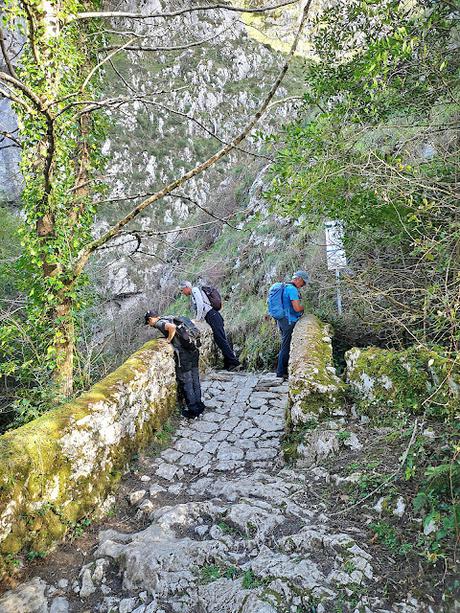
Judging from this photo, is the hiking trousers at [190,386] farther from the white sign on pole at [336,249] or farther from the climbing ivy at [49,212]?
the white sign on pole at [336,249]

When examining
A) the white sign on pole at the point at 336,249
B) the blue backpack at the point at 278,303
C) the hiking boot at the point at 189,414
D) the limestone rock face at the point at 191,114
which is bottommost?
the hiking boot at the point at 189,414

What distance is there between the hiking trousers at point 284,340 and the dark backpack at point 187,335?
1.89 meters

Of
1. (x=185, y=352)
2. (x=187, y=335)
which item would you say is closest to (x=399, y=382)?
(x=187, y=335)

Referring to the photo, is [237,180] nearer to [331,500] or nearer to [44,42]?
[44,42]

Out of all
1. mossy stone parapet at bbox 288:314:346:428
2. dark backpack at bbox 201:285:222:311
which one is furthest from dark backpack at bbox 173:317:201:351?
dark backpack at bbox 201:285:222:311

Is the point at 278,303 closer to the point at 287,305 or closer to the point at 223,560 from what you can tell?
the point at 287,305

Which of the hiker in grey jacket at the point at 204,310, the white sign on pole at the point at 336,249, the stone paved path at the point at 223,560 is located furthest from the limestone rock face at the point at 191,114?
the stone paved path at the point at 223,560

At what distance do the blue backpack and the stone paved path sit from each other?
11.4 feet

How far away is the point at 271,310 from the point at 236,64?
4237 cm

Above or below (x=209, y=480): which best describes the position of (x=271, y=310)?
above

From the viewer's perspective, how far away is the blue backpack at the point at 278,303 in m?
7.31

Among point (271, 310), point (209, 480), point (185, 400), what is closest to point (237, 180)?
point (271, 310)

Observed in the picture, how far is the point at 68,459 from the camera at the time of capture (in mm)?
3354

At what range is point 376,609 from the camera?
2088 millimetres
